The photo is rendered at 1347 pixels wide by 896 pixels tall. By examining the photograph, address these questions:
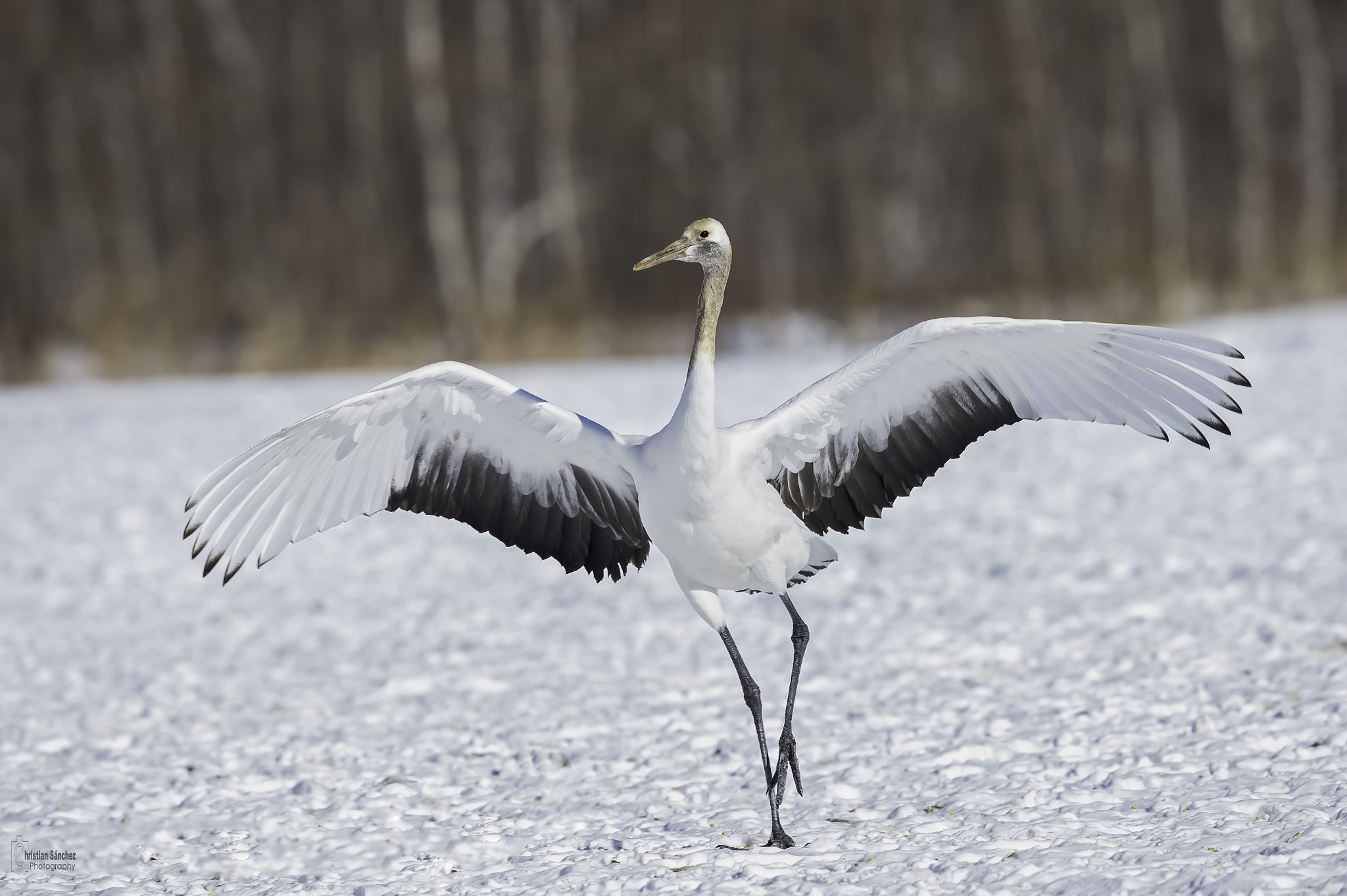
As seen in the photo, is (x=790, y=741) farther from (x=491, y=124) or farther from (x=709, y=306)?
(x=491, y=124)

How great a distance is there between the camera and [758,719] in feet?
13.9

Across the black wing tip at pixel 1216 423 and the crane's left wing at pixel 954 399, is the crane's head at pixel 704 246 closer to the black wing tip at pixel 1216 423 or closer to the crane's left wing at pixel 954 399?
the crane's left wing at pixel 954 399

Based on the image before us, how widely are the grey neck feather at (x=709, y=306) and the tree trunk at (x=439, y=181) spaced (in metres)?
11.4

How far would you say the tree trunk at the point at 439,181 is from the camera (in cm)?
1545

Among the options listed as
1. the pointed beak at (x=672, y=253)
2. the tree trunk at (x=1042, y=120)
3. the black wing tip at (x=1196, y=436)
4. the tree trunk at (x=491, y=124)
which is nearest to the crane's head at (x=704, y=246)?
the pointed beak at (x=672, y=253)

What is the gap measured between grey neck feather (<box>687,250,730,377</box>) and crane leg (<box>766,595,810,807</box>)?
0.90 m

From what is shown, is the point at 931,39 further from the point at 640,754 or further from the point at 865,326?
the point at 640,754

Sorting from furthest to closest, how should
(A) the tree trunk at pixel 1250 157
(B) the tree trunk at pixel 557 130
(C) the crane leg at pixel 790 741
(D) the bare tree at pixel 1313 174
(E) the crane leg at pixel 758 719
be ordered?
(B) the tree trunk at pixel 557 130 < (A) the tree trunk at pixel 1250 157 < (D) the bare tree at pixel 1313 174 < (C) the crane leg at pixel 790 741 < (E) the crane leg at pixel 758 719

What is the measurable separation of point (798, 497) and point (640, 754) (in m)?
1.33

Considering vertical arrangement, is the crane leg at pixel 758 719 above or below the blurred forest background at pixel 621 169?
below

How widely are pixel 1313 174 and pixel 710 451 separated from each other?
16.1 m

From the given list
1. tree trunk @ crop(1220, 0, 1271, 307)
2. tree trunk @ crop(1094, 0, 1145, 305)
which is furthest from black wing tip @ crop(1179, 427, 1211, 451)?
tree trunk @ crop(1220, 0, 1271, 307)

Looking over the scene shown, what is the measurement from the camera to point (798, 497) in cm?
427

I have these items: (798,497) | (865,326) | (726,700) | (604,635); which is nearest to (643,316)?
(865,326)
